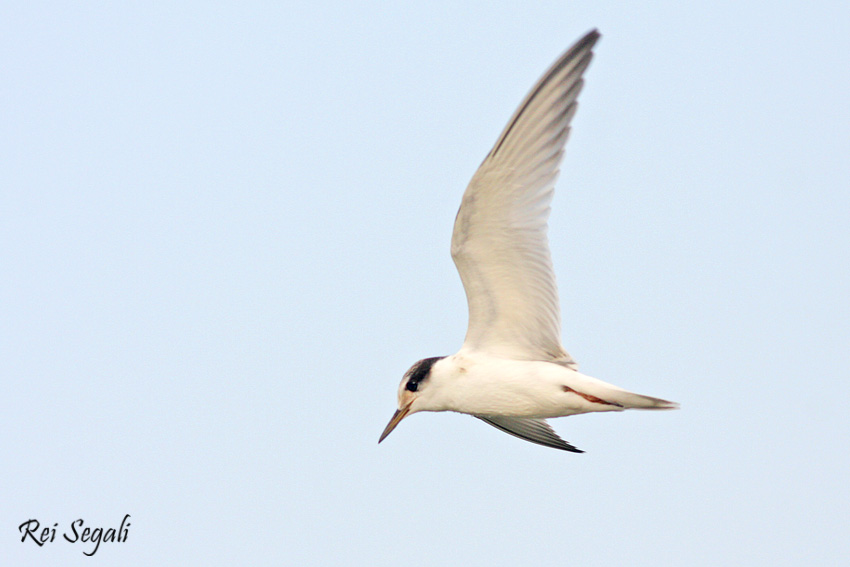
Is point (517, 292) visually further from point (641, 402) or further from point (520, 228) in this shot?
point (641, 402)

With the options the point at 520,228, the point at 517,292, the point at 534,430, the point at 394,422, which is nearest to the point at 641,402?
the point at 517,292

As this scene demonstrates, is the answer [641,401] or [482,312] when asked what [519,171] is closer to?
[482,312]

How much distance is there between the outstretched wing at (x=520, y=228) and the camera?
8.53 meters

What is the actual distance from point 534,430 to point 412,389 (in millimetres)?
1797

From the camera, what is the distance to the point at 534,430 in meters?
10.7

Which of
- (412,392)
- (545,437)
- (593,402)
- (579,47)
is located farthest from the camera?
(545,437)

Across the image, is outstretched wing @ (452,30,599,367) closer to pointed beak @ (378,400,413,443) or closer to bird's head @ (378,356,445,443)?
bird's head @ (378,356,445,443)

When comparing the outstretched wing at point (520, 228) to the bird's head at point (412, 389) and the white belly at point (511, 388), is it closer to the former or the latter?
the white belly at point (511, 388)

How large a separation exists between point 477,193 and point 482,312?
4.16 feet

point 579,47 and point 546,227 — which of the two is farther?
point 546,227

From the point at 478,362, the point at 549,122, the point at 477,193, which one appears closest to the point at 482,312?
the point at 478,362

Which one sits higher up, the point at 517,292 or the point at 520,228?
the point at 520,228

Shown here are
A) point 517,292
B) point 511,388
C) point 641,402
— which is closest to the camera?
point 641,402

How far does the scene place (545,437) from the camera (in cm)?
1074
